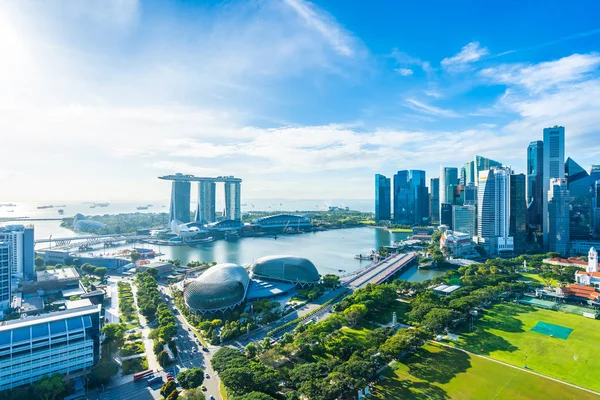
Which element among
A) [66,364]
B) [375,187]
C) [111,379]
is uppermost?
[375,187]

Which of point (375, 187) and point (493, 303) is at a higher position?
point (375, 187)

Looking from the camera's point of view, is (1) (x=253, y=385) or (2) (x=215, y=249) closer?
(1) (x=253, y=385)

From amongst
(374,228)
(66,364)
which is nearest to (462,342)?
(66,364)

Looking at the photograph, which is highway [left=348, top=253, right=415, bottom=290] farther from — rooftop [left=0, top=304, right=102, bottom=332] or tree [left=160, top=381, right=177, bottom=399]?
rooftop [left=0, top=304, right=102, bottom=332]

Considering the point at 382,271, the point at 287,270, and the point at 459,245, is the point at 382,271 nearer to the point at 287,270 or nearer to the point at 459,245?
the point at 287,270

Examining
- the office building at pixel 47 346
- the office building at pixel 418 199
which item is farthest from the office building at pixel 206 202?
the office building at pixel 47 346

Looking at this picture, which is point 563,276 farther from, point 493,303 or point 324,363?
point 324,363

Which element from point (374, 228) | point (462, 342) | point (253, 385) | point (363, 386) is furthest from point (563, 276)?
point (374, 228)

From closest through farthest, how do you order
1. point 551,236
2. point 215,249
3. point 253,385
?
1. point 253,385
2. point 551,236
3. point 215,249

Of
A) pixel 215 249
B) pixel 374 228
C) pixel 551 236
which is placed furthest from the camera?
pixel 374 228
